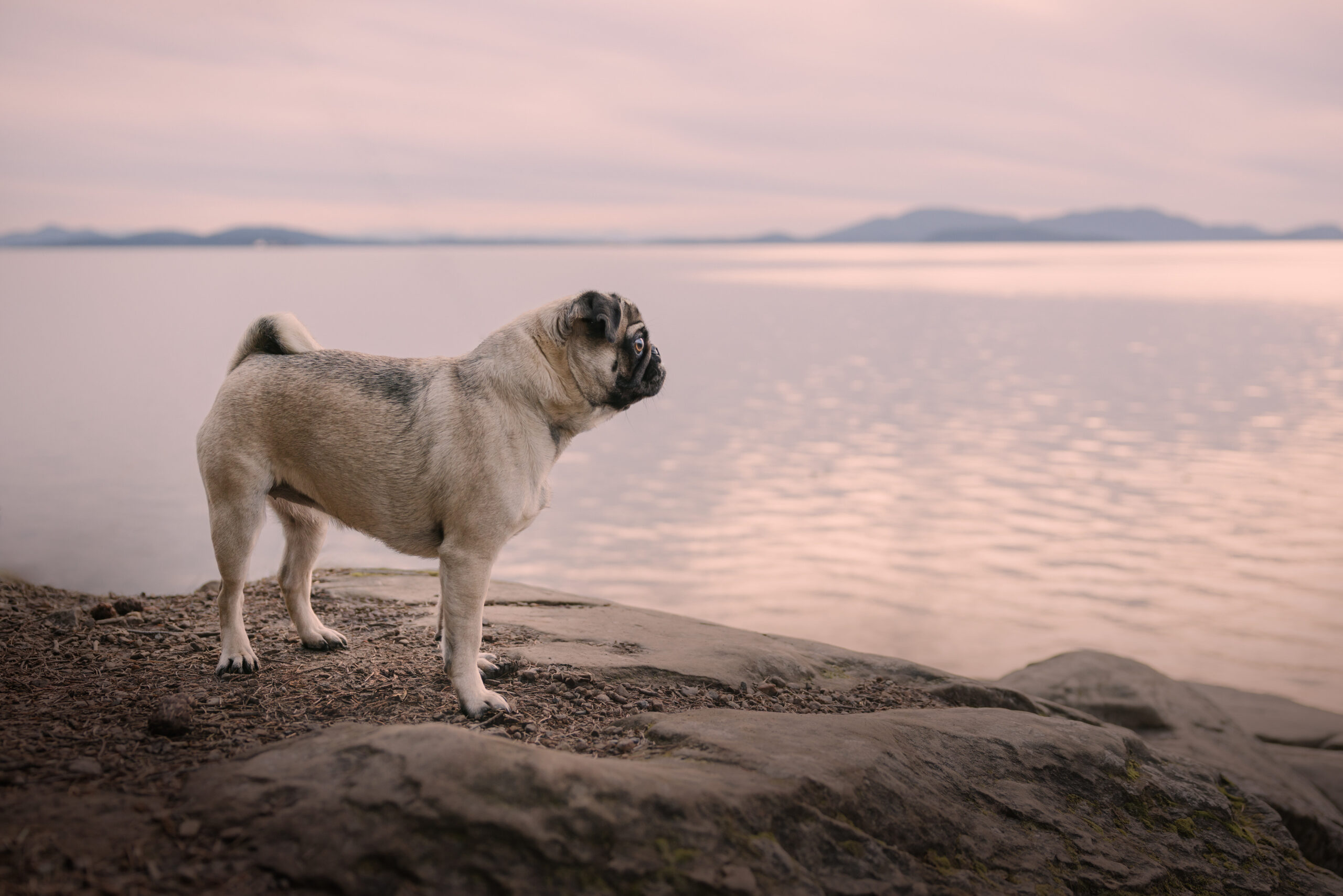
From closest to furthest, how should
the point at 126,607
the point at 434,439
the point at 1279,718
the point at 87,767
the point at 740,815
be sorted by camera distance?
the point at 740,815 → the point at 87,767 → the point at 434,439 → the point at 126,607 → the point at 1279,718

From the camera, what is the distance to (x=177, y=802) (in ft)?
13.8

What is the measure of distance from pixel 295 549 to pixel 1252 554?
59.8 ft

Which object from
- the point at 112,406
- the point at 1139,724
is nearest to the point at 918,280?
the point at 112,406

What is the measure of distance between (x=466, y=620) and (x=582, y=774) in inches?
83.3

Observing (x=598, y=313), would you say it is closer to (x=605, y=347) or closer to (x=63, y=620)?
(x=605, y=347)

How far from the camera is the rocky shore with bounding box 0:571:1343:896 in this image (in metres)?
3.90

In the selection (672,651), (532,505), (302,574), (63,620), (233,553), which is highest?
(532,505)

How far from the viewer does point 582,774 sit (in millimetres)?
4285

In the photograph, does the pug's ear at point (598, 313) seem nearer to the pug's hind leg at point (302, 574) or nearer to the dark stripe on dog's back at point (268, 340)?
the dark stripe on dog's back at point (268, 340)

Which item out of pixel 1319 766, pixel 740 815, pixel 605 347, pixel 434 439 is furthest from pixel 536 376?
pixel 1319 766

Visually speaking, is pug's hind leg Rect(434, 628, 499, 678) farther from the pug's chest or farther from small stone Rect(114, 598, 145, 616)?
small stone Rect(114, 598, 145, 616)

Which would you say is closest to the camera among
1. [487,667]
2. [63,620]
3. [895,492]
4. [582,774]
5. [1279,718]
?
[582,774]

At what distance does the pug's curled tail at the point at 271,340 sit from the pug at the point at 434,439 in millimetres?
280

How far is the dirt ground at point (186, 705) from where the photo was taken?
378 centimetres
